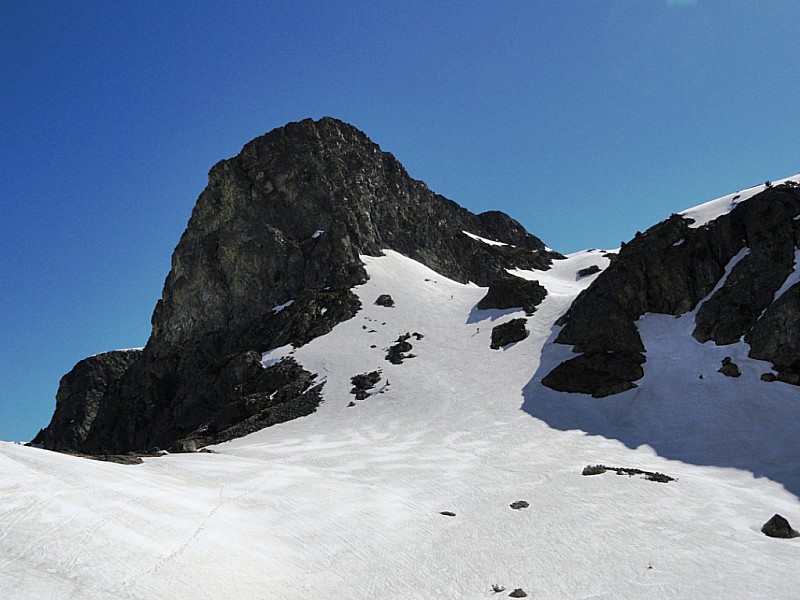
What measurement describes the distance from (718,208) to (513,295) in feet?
73.1

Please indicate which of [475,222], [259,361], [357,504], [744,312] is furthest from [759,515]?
[475,222]

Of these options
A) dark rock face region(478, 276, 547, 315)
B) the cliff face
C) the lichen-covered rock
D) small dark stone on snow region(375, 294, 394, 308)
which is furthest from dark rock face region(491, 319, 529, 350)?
the cliff face

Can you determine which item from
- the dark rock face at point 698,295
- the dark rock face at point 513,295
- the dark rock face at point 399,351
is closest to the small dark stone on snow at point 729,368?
the dark rock face at point 698,295

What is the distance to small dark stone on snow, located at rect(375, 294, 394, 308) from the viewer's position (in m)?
61.9

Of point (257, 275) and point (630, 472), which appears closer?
point (630, 472)

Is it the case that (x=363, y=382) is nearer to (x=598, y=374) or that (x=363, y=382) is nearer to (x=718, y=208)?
(x=598, y=374)

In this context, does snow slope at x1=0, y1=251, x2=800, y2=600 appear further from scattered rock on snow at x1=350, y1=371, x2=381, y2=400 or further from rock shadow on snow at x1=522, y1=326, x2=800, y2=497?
scattered rock on snow at x1=350, y1=371, x2=381, y2=400

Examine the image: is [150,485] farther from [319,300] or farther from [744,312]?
Result: [319,300]

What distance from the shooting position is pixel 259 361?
2066 inches

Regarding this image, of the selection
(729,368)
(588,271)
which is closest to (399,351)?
(729,368)

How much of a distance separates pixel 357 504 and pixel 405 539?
131 inches

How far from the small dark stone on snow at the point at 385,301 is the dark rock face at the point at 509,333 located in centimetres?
1447

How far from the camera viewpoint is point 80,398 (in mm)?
89312

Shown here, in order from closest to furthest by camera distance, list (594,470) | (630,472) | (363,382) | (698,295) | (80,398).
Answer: (630,472) < (594,470) < (698,295) < (363,382) < (80,398)
